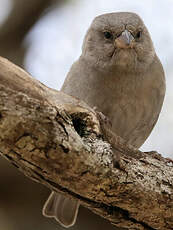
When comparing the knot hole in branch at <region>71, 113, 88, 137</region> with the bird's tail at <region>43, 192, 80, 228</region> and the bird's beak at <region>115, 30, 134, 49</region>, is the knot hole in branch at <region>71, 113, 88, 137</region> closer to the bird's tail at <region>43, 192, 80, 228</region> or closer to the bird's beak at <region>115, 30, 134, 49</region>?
the bird's beak at <region>115, 30, 134, 49</region>

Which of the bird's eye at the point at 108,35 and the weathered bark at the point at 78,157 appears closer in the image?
the weathered bark at the point at 78,157

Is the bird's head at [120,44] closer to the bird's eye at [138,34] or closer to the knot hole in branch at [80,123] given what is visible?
the bird's eye at [138,34]

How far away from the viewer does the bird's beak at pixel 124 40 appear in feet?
9.96

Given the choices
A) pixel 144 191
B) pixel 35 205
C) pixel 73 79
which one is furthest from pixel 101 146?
pixel 35 205

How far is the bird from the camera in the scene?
121 inches

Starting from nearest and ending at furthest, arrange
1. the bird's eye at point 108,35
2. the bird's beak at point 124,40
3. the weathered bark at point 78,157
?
the weathered bark at point 78,157
the bird's beak at point 124,40
the bird's eye at point 108,35

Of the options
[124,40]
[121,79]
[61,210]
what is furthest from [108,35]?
[61,210]

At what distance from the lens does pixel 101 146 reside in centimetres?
200

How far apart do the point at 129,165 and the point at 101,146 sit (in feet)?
0.73

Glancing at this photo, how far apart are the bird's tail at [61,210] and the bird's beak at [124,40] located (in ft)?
3.72

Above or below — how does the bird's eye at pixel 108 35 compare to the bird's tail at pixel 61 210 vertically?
above

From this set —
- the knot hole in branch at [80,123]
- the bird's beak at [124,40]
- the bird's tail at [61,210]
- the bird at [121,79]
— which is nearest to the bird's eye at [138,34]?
the bird at [121,79]

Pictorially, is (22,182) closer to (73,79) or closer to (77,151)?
(73,79)

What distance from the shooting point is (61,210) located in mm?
3361
